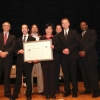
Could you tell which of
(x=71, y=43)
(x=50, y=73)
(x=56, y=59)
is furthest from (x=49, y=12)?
(x=50, y=73)

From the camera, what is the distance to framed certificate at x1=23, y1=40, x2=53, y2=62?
13.6 feet

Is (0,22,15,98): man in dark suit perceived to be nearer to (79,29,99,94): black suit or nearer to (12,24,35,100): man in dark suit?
(12,24,35,100): man in dark suit

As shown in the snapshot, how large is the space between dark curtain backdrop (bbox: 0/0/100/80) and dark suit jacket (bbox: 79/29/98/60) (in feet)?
7.44

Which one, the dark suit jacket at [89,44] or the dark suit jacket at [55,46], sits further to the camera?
the dark suit jacket at [89,44]

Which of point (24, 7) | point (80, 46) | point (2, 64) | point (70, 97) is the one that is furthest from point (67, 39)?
point (24, 7)

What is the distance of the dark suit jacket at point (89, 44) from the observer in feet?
14.8

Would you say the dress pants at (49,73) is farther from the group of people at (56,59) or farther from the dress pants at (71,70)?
the dress pants at (71,70)

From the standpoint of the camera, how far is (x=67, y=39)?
448 centimetres

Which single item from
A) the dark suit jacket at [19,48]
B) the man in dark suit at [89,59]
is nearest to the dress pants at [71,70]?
the man in dark suit at [89,59]

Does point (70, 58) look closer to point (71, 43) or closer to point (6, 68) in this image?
point (71, 43)

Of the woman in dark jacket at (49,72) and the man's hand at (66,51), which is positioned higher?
the man's hand at (66,51)

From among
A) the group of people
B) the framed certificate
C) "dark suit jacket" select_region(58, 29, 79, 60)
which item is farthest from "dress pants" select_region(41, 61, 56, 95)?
"dark suit jacket" select_region(58, 29, 79, 60)

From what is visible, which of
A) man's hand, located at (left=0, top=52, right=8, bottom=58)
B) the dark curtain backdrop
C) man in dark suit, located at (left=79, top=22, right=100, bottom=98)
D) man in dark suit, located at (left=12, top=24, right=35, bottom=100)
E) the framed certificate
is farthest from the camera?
the dark curtain backdrop

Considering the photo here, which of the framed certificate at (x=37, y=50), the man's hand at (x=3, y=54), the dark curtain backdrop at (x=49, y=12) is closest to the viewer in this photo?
the framed certificate at (x=37, y=50)
